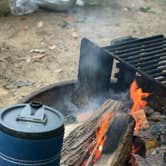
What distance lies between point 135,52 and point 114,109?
33.9 inches

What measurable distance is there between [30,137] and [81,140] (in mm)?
1080

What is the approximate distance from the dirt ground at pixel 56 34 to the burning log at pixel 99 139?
2.12 metres

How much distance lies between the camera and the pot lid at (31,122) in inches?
93.1

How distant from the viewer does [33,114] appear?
2488 mm

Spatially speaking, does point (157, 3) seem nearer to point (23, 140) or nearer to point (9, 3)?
point (9, 3)

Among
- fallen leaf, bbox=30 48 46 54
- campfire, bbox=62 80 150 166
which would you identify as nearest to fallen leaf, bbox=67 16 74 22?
fallen leaf, bbox=30 48 46 54

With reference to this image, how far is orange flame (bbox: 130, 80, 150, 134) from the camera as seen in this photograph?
12.5ft

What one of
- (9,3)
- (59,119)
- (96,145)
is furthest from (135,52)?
(9,3)

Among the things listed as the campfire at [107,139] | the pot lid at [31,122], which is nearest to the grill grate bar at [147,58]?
the campfire at [107,139]

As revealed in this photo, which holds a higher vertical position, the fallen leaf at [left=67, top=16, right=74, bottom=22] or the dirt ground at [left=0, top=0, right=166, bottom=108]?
the fallen leaf at [left=67, top=16, right=74, bottom=22]

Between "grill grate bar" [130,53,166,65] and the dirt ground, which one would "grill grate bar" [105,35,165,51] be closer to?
"grill grate bar" [130,53,166,65]

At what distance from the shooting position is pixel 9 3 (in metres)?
7.74

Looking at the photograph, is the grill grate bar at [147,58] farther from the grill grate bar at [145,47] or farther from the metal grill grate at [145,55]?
the grill grate bar at [145,47]

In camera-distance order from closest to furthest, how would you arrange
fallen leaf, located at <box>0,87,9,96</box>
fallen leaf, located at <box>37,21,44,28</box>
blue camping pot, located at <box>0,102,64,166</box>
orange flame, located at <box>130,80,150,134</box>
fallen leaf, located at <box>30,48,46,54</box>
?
1. blue camping pot, located at <box>0,102,64,166</box>
2. orange flame, located at <box>130,80,150,134</box>
3. fallen leaf, located at <box>0,87,9,96</box>
4. fallen leaf, located at <box>30,48,46,54</box>
5. fallen leaf, located at <box>37,21,44,28</box>
